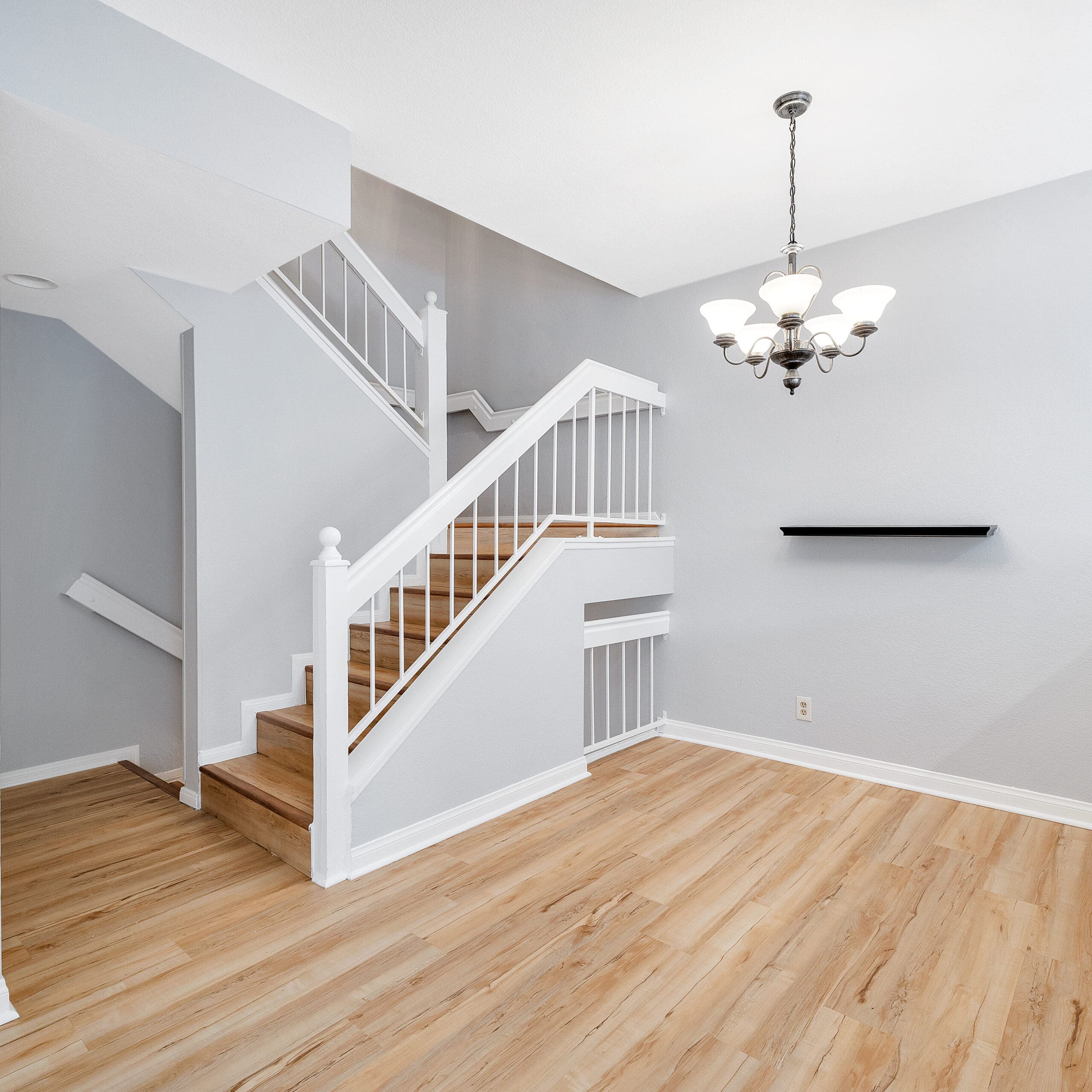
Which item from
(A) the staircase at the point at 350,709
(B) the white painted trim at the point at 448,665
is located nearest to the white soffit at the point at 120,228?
(A) the staircase at the point at 350,709

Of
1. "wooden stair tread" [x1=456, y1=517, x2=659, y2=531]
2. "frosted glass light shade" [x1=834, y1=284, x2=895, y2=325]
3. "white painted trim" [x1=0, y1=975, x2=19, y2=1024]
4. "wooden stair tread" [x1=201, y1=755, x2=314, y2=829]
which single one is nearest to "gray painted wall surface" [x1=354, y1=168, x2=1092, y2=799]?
"wooden stair tread" [x1=456, y1=517, x2=659, y2=531]

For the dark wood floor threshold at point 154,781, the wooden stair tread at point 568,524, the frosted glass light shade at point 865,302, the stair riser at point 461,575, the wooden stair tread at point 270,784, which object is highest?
the frosted glass light shade at point 865,302

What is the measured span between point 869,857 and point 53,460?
13.0 feet

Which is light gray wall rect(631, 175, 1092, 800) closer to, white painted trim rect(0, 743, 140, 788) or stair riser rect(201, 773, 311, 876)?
stair riser rect(201, 773, 311, 876)

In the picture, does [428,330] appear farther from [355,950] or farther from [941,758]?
[941,758]

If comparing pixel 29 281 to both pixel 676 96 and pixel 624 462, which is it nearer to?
pixel 676 96

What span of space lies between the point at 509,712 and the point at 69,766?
2329 millimetres

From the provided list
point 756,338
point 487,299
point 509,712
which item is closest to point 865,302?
point 756,338

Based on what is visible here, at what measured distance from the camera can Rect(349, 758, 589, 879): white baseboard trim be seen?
7.51 feet

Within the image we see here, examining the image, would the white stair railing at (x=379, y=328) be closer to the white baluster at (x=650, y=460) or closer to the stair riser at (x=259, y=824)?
the white baluster at (x=650, y=460)

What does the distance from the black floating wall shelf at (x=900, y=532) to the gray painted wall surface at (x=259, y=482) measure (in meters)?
2.18

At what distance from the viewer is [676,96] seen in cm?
217

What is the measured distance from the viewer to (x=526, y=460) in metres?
4.44

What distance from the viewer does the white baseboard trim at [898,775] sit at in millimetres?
2693
